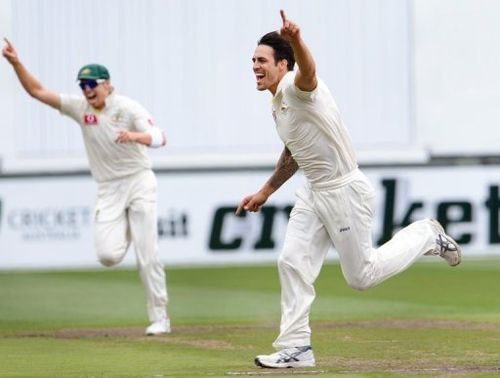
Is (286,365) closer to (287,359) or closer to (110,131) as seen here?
(287,359)

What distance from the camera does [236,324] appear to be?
13305mm

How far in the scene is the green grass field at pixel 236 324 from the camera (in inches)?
390

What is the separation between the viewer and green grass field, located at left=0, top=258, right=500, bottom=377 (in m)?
9.90

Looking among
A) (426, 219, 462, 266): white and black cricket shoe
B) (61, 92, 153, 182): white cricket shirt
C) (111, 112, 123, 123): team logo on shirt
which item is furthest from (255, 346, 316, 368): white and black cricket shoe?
(111, 112, 123, 123): team logo on shirt

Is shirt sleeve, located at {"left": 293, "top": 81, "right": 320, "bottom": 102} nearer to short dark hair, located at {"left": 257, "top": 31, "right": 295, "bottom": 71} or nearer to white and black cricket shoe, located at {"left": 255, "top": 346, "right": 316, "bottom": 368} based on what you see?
short dark hair, located at {"left": 257, "top": 31, "right": 295, "bottom": 71}

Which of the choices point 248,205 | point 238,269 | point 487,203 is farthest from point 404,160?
point 248,205

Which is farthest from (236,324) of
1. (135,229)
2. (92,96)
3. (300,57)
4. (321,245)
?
(300,57)

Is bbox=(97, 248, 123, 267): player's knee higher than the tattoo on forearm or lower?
lower

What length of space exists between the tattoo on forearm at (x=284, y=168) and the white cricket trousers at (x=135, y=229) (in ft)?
9.45

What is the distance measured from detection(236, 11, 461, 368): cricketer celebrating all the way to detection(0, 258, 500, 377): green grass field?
1.23ft

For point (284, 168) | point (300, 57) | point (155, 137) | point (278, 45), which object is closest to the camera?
point (300, 57)

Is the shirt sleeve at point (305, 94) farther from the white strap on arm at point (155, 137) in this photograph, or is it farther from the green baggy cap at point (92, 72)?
the green baggy cap at point (92, 72)

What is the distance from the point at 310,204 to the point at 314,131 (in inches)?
19.1

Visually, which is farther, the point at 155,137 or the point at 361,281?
the point at 155,137
